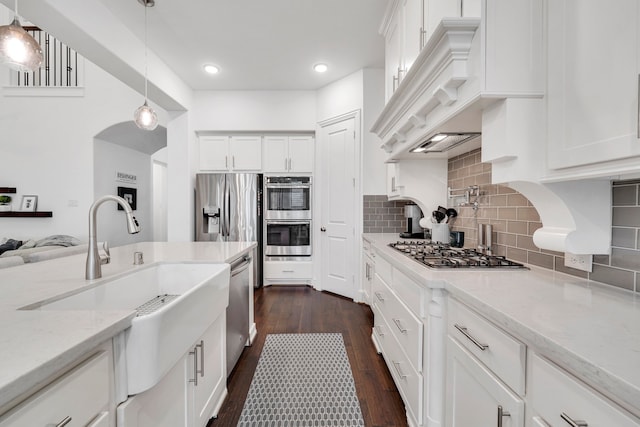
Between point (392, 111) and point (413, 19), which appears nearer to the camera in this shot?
point (413, 19)

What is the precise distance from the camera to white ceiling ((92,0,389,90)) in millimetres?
2428

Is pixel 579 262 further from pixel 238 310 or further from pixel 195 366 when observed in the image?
pixel 238 310

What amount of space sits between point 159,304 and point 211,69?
10.3ft

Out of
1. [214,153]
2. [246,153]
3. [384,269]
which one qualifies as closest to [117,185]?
[214,153]

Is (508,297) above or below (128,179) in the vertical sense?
below

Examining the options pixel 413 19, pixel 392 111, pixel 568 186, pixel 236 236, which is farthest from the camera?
pixel 236 236

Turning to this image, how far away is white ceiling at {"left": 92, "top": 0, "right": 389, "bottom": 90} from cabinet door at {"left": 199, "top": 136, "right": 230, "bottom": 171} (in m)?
0.81

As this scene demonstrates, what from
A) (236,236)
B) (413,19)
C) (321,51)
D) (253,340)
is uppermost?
(321,51)

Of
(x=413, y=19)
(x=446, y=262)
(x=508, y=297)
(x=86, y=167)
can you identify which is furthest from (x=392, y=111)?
(x=86, y=167)

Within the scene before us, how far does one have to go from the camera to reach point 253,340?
2.41 meters

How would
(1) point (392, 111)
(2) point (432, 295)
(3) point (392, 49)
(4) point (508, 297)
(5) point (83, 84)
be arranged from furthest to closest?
(5) point (83, 84) → (3) point (392, 49) → (1) point (392, 111) → (2) point (432, 295) → (4) point (508, 297)

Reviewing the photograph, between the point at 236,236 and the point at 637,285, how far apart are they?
382cm

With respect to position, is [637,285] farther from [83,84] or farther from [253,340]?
[83,84]

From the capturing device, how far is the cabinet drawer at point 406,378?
1.29 m
